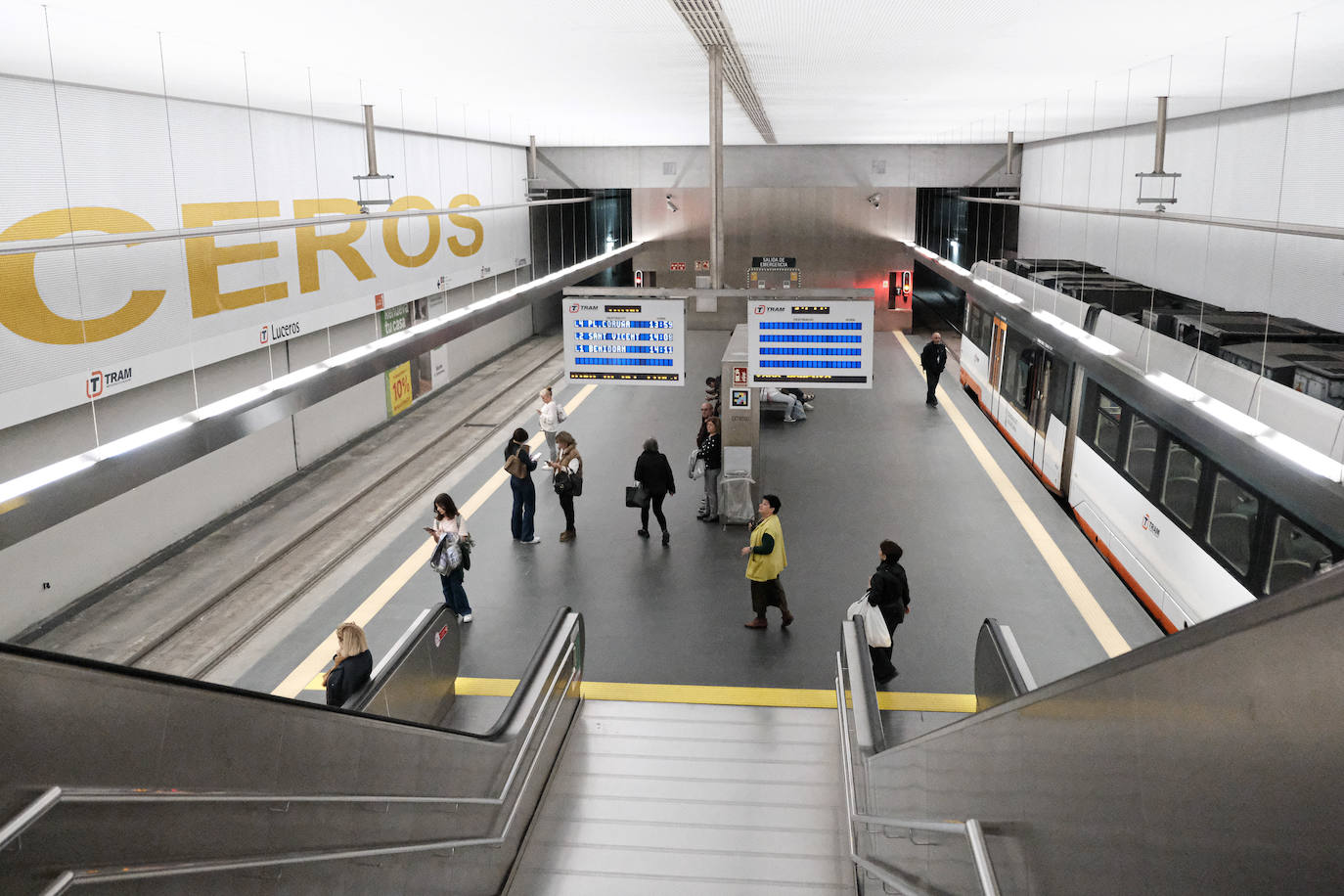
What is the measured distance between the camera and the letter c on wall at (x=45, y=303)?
299 inches

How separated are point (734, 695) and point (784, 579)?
2.48 m

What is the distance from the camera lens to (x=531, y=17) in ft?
18.9

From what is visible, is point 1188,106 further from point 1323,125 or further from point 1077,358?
point 1077,358

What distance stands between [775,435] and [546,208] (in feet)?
39.2

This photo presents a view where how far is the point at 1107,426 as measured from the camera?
34.6 feet

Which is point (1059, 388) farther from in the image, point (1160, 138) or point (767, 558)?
point (767, 558)

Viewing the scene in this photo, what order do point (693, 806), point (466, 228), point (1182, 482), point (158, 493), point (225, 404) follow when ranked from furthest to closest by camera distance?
point (466, 228)
point (158, 493)
point (1182, 482)
point (693, 806)
point (225, 404)

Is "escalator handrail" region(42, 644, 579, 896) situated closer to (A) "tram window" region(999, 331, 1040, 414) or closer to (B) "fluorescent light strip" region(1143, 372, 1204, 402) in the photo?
(B) "fluorescent light strip" region(1143, 372, 1204, 402)

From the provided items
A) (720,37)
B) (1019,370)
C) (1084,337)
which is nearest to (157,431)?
(720,37)

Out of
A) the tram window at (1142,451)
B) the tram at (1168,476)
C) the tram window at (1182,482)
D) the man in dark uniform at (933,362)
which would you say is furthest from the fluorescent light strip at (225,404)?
the man in dark uniform at (933,362)

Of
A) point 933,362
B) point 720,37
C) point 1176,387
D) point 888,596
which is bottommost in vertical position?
point 888,596

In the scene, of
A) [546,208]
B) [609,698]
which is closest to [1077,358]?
[609,698]

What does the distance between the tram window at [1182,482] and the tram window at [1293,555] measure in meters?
1.35

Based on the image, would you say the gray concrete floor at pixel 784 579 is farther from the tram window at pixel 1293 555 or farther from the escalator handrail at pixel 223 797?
the escalator handrail at pixel 223 797
